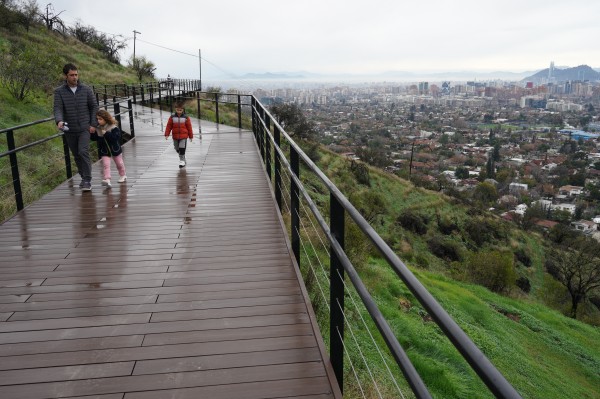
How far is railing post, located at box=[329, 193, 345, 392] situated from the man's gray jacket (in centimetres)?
510

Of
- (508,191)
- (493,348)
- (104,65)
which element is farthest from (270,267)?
(508,191)

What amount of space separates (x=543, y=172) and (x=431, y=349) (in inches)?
2614

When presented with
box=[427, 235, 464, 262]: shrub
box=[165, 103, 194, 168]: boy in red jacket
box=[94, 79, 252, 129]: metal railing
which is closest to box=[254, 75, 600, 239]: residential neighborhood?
box=[94, 79, 252, 129]: metal railing

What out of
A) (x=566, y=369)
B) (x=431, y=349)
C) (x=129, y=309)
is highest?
(x=129, y=309)

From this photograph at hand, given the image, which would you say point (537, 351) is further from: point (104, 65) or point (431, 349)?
point (104, 65)

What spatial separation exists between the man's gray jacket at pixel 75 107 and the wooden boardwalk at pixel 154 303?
105cm

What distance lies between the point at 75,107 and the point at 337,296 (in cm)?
531

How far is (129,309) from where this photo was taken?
326 cm

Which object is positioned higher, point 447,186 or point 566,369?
point 566,369

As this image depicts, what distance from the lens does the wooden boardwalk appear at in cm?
244

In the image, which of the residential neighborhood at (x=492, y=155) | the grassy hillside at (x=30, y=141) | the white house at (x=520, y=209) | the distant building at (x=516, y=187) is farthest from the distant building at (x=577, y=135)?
the grassy hillside at (x=30, y=141)

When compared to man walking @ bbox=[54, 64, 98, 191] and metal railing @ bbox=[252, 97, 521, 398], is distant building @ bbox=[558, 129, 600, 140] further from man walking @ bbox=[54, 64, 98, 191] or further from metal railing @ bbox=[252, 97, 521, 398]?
Result: metal railing @ bbox=[252, 97, 521, 398]

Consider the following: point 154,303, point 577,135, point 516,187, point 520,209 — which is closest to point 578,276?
point 154,303

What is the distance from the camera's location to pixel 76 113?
Result: 648 cm
